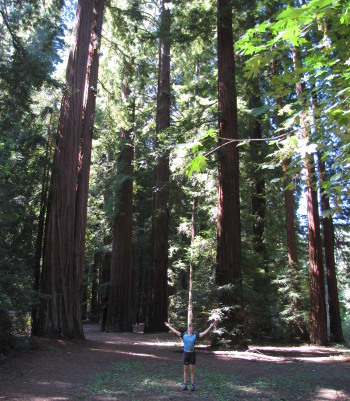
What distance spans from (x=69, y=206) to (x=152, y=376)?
5937mm

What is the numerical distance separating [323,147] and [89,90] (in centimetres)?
1053

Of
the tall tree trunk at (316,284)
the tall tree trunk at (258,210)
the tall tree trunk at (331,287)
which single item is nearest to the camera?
the tall tree trunk at (316,284)

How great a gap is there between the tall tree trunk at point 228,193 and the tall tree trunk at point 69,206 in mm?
4361

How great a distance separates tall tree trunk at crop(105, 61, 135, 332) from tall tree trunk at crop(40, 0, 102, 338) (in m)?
3.94

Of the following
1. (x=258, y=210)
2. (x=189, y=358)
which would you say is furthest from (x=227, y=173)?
(x=258, y=210)

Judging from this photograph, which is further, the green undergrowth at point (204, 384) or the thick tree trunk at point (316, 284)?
the thick tree trunk at point (316, 284)

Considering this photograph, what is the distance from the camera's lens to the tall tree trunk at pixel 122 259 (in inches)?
640

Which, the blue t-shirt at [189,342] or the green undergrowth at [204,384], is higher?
the blue t-shirt at [189,342]

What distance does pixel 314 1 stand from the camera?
9.23 ft

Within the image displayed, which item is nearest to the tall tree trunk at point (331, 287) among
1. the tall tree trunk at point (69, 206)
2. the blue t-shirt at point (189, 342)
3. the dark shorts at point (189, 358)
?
the tall tree trunk at point (69, 206)

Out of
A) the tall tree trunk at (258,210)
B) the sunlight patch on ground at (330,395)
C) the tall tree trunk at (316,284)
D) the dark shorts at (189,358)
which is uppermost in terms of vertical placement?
the tall tree trunk at (258,210)

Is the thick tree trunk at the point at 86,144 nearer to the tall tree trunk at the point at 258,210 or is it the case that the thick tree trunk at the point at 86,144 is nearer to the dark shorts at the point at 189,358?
the dark shorts at the point at 189,358

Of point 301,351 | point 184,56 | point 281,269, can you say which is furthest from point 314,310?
point 184,56

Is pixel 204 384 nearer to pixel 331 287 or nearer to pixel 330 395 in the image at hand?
pixel 330 395
